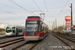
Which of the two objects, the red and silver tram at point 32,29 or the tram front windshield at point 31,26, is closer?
the red and silver tram at point 32,29

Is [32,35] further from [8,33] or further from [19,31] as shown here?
[19,31]

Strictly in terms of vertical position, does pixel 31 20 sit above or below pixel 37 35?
above

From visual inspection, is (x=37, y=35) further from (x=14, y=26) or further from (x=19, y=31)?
(x=19, y=31)

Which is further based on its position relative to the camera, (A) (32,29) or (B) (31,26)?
(B) (31,26)

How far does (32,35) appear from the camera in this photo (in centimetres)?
1557

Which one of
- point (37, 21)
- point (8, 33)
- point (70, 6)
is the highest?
point (70, 6)

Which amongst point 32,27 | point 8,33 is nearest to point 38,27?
point 32,27

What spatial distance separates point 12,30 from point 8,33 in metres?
1.23

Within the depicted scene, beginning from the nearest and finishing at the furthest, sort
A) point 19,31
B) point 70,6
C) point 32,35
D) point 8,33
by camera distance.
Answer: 1. point 32,35
2. point 70,6
3. point 8,33
4. point 19,31

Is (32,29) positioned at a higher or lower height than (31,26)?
lower

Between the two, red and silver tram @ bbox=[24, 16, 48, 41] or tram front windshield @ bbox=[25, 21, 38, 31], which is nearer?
red and silver tram @ bbox=[24, 16, 48, 41]

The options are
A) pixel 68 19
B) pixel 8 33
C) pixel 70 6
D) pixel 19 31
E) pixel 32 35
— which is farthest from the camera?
pixel 68 19

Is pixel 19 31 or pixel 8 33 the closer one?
pixel 8 33

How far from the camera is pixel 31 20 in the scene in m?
16.5
